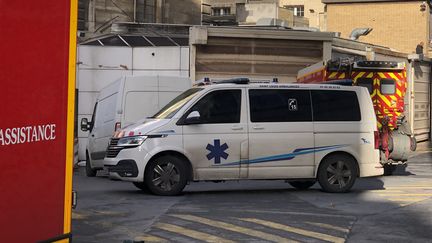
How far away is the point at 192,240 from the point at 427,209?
4422 mm

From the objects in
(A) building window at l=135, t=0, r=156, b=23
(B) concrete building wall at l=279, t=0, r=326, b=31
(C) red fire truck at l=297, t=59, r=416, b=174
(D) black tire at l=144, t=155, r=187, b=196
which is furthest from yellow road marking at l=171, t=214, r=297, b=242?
(B) concrete building wall at l=279, t=0, r=326, b=31

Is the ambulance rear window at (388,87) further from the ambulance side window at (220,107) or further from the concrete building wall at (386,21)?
the concrete building wall at (386,21)

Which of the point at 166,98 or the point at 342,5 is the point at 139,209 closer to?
the point at 166,98

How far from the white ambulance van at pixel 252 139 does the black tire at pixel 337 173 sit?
0.02 metres

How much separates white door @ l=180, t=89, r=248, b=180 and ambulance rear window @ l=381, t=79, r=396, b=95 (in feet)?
18.9

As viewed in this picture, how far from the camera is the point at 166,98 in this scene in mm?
15078

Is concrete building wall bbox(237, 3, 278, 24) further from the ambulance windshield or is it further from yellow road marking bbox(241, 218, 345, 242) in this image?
yellow road marking bbox(241, 218, 345, 242)

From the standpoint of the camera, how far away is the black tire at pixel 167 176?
11406 millimetres

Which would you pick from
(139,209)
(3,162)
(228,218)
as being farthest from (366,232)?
(3,162)

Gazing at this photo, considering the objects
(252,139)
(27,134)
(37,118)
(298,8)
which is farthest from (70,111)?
(298,8)

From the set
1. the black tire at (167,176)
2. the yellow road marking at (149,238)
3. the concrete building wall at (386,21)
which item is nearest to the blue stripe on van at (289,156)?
the black tire at (167,176)

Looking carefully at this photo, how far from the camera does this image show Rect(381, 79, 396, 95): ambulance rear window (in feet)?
53.2

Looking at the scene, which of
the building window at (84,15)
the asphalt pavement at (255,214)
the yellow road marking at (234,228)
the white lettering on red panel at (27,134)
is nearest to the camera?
the white lettering on red panel at (27,134)

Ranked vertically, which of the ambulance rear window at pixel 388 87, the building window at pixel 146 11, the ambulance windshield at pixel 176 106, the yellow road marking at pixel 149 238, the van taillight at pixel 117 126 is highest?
the building window at pixel 146 11
